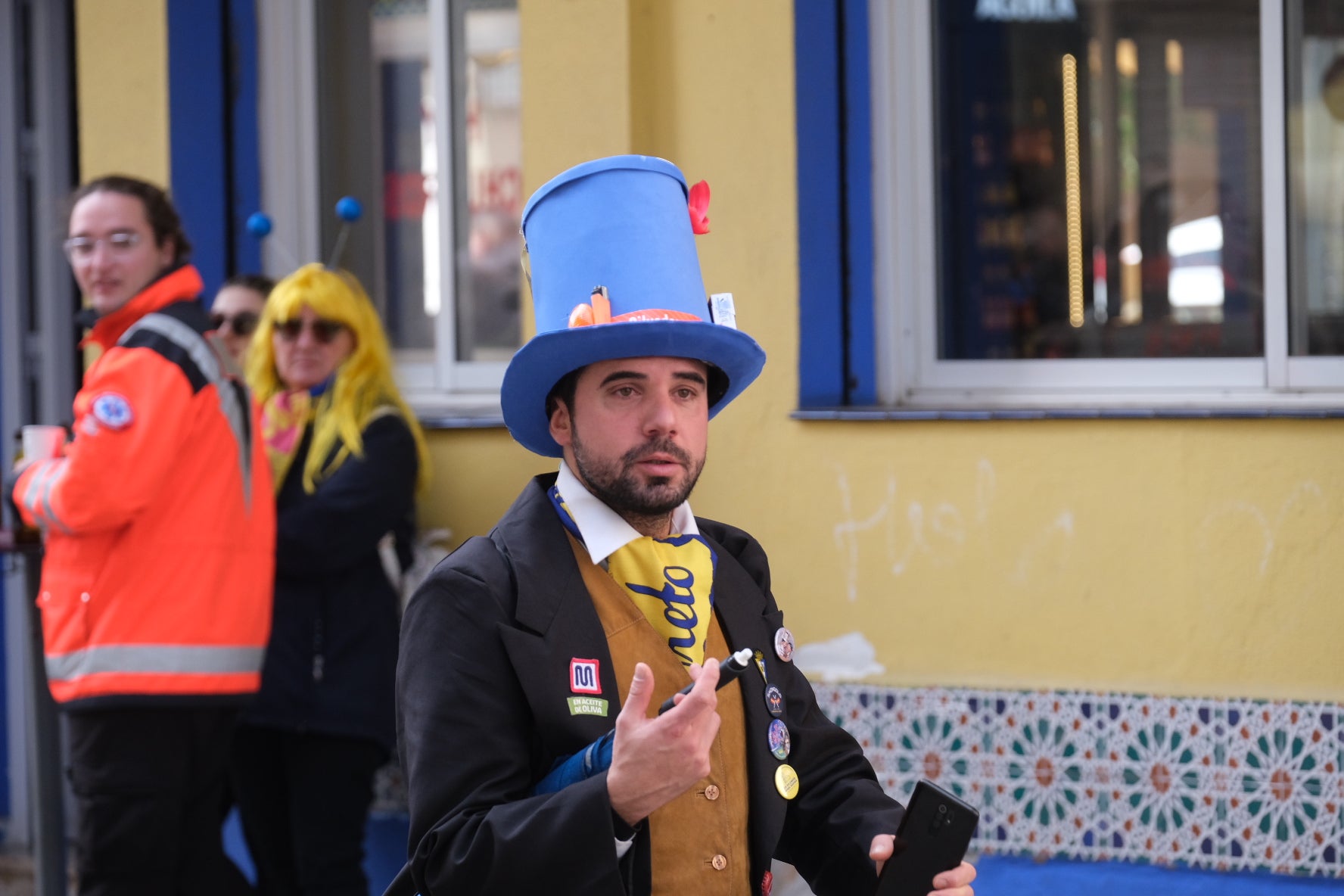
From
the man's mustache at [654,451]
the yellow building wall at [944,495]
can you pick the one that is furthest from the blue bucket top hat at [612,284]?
the yellow building wall at [944,495]

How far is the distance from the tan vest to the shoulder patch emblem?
1.66 metres

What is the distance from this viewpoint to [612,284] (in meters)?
1.94

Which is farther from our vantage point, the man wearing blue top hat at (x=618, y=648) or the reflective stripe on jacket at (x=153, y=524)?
the reflective stripe on jacket at (x=153, y=524)

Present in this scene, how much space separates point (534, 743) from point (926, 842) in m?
0.53

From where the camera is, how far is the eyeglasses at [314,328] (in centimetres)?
384

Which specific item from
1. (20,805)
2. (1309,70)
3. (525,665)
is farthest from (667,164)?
(20,805)

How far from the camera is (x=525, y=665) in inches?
69.4

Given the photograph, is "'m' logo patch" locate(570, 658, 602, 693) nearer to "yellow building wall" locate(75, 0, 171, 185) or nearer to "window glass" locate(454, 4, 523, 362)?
"window glass" locate(454, 4, 523, 362)

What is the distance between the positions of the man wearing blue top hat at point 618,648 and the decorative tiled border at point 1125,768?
5.05 feet

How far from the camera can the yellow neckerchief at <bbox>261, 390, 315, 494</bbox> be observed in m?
3.83

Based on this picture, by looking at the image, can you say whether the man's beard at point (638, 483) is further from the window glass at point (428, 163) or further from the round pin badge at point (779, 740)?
the window glass at point (428, 163)

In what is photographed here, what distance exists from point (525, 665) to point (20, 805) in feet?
13.0

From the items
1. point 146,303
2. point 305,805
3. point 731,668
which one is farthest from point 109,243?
point 731,668

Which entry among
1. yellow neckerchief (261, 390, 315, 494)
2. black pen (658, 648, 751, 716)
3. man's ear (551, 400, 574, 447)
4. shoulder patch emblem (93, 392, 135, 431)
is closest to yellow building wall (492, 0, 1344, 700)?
yellow neckerchief (261, 390, 315, 494)
